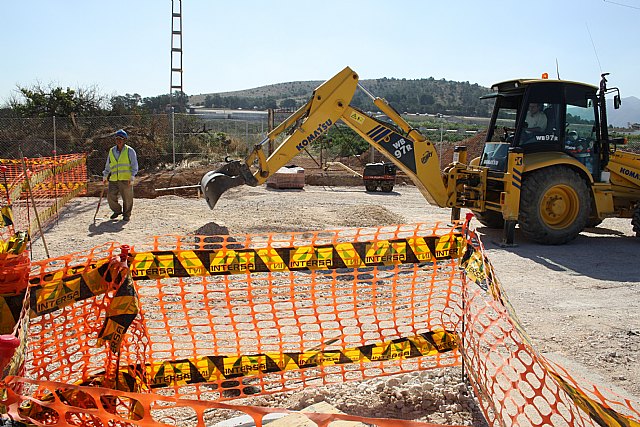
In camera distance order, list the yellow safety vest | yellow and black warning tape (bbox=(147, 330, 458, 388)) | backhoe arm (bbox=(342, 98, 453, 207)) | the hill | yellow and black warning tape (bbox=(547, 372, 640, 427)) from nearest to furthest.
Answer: yellow and black warning tape (bbox=(547, 372, 640, 427)) → yellow and black warning tape (bbox=(147, 330, 458, 388)) → backhoe arm (bbox=(342, 98, 453, 207)) → the yellow safety vest → the hill

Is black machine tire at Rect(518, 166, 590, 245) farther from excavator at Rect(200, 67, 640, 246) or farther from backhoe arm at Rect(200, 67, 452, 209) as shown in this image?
backhoe arm at Rect(200, 67, 452, 209)

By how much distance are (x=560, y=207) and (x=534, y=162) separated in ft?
3.69

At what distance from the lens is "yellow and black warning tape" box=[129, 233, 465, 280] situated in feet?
12.7

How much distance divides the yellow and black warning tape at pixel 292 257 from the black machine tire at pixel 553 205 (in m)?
6.28

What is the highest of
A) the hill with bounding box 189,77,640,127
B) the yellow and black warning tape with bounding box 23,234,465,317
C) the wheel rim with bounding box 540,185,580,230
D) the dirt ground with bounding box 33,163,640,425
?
the hill with bounding box 189,77,640,127

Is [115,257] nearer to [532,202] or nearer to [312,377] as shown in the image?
[312,377]

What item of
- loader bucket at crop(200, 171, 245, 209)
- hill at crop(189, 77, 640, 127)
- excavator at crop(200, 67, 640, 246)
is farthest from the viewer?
hill at crop(189, 77, 640, 127)

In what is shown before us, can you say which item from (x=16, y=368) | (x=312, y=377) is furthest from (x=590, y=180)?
(x=16, y=368)

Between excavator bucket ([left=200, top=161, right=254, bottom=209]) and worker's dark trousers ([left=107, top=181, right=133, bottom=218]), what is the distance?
3428 millimetres

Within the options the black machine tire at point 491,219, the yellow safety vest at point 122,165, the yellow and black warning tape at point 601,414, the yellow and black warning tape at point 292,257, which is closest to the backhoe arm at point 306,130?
the yellow safety vest at point 122,165

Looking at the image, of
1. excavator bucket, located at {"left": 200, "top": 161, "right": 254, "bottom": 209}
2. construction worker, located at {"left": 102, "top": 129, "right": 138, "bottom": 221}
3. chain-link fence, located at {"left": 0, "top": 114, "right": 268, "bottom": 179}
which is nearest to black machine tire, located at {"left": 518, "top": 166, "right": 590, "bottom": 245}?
excavator bucket, located at {"left": 200, "top": 161, "right": 254, "bottom": 209}

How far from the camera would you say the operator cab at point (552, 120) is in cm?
1014

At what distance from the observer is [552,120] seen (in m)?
10.2

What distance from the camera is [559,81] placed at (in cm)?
1013
